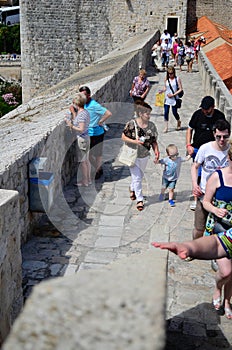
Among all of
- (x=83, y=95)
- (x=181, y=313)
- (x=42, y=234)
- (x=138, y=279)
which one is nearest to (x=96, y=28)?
(x=83, y=95)

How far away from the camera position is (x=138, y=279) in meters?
1.85

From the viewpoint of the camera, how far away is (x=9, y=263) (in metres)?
3.94

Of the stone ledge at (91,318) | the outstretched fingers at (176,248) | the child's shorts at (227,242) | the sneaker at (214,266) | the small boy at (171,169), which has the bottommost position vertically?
the sneaker at (214,266)

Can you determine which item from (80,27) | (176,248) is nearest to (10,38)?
(80,27)

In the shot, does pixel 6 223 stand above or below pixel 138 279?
below

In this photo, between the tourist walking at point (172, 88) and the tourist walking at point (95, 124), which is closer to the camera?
the tourist walking at point (95, 124)

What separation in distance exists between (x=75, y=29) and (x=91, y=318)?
26446 mm

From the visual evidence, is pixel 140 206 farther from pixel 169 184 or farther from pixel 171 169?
pixel 171 169

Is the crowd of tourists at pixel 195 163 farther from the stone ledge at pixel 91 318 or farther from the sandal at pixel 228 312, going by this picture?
the stone ledge at pixel 91 318

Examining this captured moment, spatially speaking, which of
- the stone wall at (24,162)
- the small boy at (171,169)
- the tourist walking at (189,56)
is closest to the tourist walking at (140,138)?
the small boy at (171,169)

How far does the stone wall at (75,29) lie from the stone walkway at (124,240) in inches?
697

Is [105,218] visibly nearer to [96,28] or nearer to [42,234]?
[42,234]

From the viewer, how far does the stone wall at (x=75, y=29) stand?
977 inches

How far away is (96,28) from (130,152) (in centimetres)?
2113
